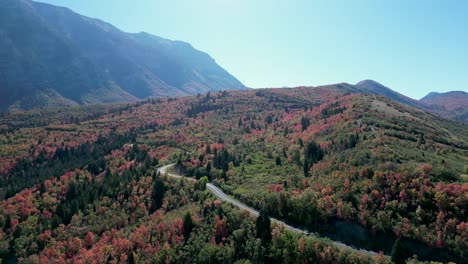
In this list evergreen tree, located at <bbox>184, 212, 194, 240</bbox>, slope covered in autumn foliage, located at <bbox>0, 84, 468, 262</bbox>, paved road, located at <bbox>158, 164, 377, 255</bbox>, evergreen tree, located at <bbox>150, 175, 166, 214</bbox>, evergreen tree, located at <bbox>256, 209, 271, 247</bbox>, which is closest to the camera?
paved road, located at <bbox>158, 164, 377, 255</bbox>

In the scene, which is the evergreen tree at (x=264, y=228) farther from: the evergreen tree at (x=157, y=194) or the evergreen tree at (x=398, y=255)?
the evergreen tree at (x=157, y=194)

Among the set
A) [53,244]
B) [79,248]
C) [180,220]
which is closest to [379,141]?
[180,220]

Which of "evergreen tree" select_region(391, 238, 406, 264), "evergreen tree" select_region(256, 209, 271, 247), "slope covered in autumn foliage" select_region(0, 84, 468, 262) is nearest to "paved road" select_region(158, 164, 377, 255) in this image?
"slope covered in autumn foliage" select_region(0, 84, 468, 262)

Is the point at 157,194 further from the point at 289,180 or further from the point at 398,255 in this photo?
the point at 398,255

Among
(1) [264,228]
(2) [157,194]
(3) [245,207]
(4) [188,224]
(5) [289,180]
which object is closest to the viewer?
(1) [264,228]

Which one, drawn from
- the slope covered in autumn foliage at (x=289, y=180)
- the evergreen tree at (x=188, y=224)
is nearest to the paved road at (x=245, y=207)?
the slope covered in autumn foliage at (x=289, y=180)

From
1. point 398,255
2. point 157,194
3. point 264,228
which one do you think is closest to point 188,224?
point 264,228

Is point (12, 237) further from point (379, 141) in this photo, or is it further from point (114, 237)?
point (379, 141)

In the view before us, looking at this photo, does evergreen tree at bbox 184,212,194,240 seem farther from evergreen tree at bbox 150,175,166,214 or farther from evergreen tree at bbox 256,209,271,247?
evergreen tree at bbox 150,175,166,214

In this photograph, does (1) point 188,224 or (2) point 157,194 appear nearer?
(1) point 188,224
